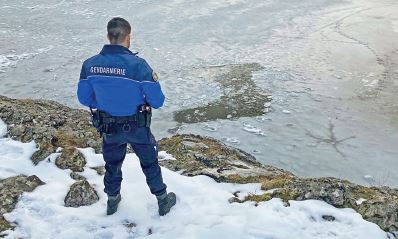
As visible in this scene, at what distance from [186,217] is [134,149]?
814mm

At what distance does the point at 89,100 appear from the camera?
14.1 ft

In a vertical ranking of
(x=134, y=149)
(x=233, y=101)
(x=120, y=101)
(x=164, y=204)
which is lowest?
(x=233, y=101)

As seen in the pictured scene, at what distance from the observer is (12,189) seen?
4871 millimetres

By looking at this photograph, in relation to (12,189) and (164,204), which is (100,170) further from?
(164,204)

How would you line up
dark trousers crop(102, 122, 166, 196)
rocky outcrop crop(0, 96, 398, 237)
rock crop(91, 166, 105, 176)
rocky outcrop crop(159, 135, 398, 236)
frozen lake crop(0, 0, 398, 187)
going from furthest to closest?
1. frozen lake crop(0, 0, 398, 187)
2. rock crop(91, 166, 105, 176)
3. rocky outcrop crop(0, 96, 398, 237)
4. rocky outcrop crop(159, 135, 398, 236)
5. dark trousers crop(102, 122, 166, 196)

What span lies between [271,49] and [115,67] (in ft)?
37.0

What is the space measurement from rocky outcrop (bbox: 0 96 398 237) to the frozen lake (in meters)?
2.25

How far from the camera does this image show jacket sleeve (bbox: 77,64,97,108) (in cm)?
424

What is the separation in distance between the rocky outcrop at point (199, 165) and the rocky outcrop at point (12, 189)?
46 millimetres

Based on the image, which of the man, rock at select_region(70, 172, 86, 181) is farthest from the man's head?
rock at select_region(70, 172, 86, 181)

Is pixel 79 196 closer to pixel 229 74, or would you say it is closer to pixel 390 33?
pixel 229 74

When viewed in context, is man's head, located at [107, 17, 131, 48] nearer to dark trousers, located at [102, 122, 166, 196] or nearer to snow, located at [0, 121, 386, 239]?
dark trousers, located at [102, 122, 166, 196]

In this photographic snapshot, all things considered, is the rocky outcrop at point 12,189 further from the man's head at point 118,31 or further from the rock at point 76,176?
the man's head at point 118,31

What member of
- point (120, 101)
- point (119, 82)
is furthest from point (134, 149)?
point (119, 82)
